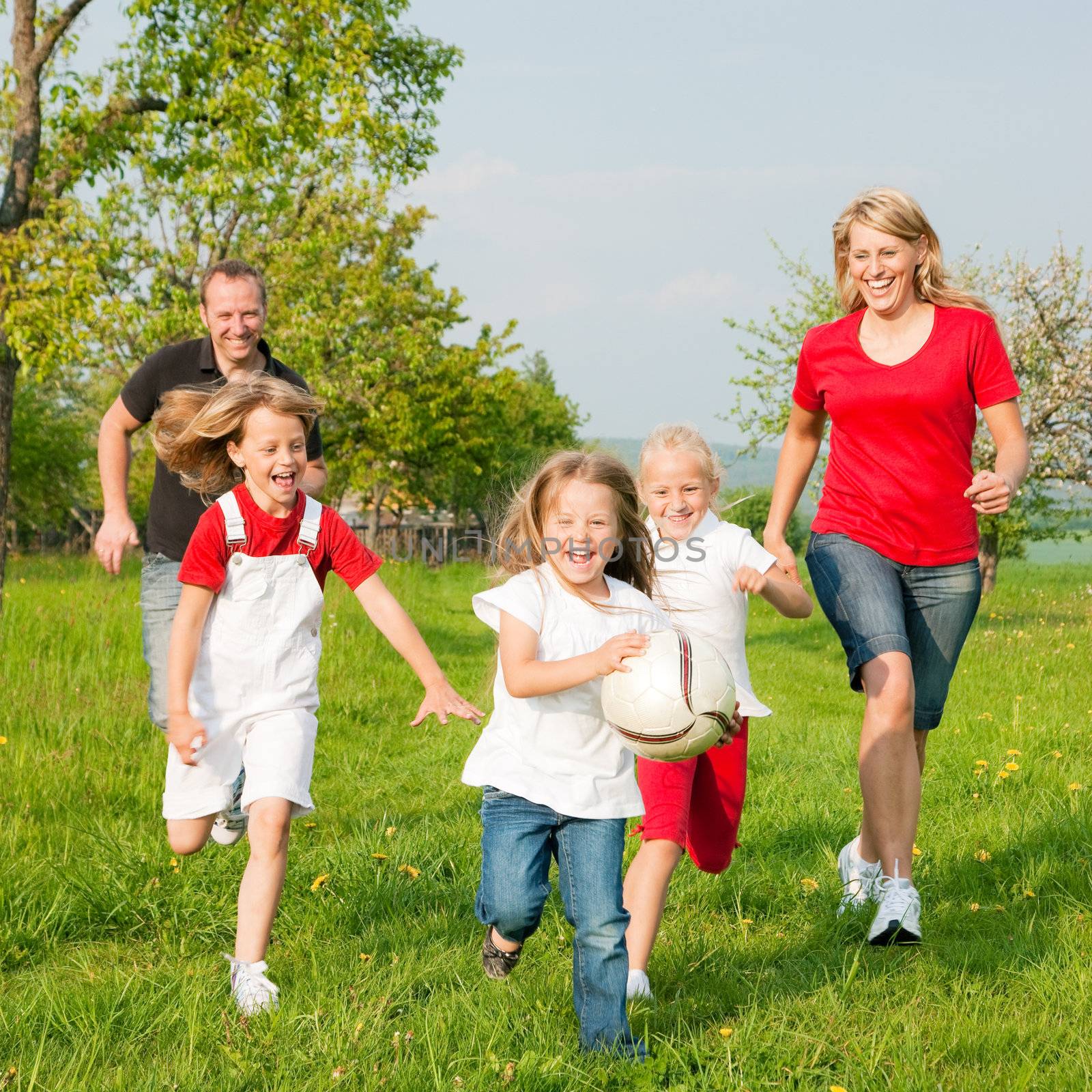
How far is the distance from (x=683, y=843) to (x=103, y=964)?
1978mm

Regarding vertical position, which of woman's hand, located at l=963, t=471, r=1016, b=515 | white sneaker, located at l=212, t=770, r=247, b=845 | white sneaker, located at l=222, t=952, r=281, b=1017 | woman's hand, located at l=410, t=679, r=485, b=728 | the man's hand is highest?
woman's hand, located at l=963, t=471, r=1016, b=515

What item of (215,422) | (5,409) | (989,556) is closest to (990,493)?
(215,422)

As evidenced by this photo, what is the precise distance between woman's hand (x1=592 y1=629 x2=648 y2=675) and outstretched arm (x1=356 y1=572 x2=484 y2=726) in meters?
0.62

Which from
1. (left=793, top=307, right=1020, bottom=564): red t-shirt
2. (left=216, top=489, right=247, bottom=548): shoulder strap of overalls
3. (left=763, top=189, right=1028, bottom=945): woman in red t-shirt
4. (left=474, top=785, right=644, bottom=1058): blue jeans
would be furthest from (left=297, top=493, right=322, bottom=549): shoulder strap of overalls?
(left=793, top=307, right=1020, bottom=564): red t-shirt

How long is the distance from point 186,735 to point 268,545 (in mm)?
663

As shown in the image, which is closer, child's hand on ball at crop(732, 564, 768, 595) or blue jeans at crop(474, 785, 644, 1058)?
blue jeans at crop(474, 785, 644, 1058)

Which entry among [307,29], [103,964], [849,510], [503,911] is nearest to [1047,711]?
[849,510]

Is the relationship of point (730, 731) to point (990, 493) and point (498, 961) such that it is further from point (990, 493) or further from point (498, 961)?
point (990, 493)

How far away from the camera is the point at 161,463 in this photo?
4.89 meters

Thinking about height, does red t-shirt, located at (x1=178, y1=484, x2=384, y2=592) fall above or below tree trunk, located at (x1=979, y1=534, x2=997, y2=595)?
above

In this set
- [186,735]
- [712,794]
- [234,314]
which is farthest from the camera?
[234,314]

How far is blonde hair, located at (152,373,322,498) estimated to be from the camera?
4.01 meters

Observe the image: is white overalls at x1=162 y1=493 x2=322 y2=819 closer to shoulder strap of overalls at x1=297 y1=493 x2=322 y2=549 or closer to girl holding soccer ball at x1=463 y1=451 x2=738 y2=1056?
shoulder strap of overalls at x1=297 y1=493 x2=322 y2=549

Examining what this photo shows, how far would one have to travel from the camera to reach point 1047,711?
748 centimetres
